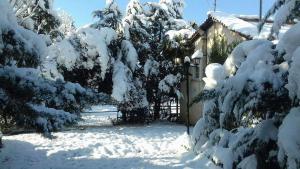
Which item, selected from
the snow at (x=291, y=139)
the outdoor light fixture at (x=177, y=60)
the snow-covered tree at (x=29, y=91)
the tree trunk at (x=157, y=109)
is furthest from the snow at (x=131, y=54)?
the snow at (x=291, y=139)

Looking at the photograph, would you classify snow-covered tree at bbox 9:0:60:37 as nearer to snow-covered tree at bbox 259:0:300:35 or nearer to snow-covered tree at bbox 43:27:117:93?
snow-covered tree at bbox 43:27:117:93

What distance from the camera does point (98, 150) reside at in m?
11.1

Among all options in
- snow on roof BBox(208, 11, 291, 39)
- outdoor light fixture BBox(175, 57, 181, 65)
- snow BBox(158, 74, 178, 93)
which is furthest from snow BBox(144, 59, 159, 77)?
snow on roof BBox(208, 11, 291, 39)

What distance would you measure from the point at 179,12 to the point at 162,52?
6311 millimetres

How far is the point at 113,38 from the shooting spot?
55.8ft

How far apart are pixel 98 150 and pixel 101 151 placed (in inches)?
6.3

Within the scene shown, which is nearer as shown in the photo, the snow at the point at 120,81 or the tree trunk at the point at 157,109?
the snow at the point at 120,81

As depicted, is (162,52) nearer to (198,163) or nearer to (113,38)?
(113,38)

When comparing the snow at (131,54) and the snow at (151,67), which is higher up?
the snow at (131,54)

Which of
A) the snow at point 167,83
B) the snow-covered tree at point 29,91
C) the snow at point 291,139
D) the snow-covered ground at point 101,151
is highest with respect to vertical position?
the snow at point 167,83

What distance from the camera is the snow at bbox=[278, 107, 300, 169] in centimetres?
244

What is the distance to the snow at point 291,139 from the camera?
244 centimetres

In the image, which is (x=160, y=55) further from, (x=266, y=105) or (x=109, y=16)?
(x=266, y=105)

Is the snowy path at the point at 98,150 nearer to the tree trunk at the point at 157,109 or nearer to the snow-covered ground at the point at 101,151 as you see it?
the snow-covered ground at the point at 101,151
